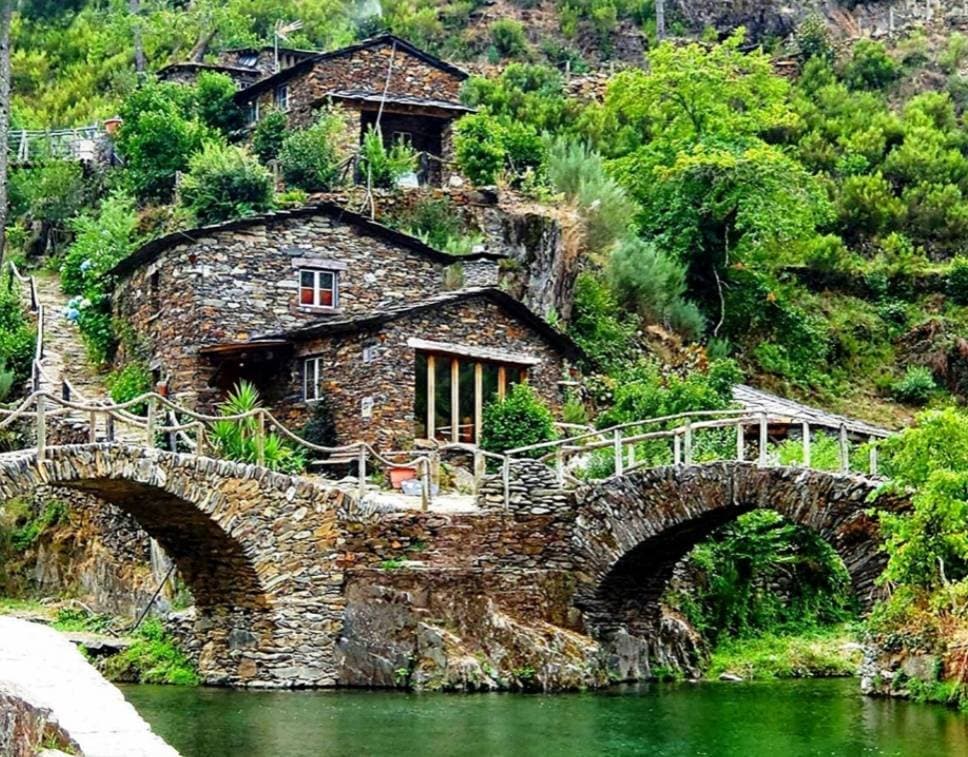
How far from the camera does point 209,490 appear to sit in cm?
2725

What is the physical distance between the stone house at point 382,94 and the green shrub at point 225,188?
4933 mm

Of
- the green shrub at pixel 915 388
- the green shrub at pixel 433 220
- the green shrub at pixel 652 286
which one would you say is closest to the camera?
the green shrub at pixel 433 220

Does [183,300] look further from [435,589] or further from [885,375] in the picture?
[885,375]

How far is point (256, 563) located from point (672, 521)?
635 centimetres

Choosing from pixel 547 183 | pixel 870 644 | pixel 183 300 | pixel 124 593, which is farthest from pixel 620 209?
pixel 870 644

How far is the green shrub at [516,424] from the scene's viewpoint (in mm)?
33250

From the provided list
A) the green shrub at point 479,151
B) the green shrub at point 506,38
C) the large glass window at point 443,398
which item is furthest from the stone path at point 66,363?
the green shrub at point 506,38

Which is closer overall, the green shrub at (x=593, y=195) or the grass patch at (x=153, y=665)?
the grass patch at (x=153, y=665)

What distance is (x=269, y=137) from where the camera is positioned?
4519 centimetres

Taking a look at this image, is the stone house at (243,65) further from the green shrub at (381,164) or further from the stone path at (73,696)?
the stone path at (73,696)

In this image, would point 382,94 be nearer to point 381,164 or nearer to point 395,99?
point 395,99

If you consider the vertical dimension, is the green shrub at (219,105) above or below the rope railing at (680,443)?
above

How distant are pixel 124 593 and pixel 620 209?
17.5 m

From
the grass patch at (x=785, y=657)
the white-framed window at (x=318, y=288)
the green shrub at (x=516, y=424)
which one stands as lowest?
the grass patch at (x=785, y=657)
